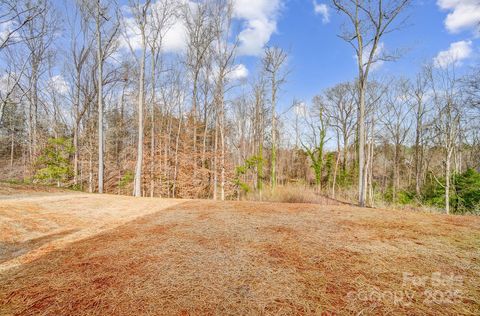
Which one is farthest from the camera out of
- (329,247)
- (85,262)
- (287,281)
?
(329,247)

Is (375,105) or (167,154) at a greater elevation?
(375,105)

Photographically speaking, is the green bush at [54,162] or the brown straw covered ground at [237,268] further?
the green bush at [54,162]

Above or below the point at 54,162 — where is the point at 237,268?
below

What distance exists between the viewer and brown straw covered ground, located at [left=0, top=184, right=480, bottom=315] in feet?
4.54

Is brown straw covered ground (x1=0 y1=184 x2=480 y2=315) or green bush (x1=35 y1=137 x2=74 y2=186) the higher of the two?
green bush (x1=35 y1=137 x2=74 y2=186)

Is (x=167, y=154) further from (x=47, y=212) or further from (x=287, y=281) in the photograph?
(x=287, y=281)

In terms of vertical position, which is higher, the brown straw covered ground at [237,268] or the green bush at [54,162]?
the green bush at [54,162]

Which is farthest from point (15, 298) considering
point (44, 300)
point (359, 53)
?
point (359, 53)

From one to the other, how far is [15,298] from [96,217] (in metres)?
2.64

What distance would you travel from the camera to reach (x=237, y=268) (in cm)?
189

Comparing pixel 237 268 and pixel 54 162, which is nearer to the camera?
pixel 237 268

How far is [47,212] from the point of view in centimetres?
387

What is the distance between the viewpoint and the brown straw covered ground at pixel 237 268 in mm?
1384

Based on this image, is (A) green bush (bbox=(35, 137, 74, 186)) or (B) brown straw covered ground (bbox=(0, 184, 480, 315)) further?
(A) green bush (bbox=(35, 137, 74, 186))
